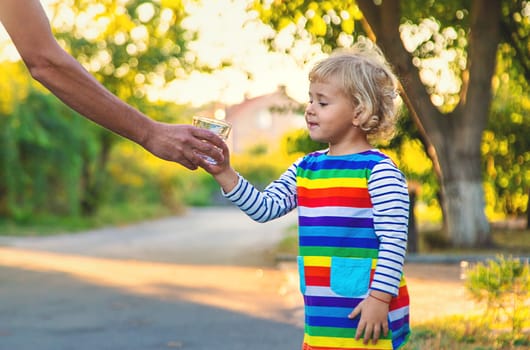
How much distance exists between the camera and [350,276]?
10.1ft

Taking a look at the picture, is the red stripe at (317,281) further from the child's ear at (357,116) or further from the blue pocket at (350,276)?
the child's ear at (357,116)

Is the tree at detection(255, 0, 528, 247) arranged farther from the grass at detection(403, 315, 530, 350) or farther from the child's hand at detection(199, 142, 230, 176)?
the child's hand at detection(199, 142, 230, 176)

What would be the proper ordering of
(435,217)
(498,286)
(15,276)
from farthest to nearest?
(435,217) < (15,276) < (498,286)

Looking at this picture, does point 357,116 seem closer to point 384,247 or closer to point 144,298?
point 384,247

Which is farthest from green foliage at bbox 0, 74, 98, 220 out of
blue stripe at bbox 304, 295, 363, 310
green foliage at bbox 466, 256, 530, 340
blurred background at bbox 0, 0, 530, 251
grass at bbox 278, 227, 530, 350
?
blue stripe at bbox 304, 295, 363, 310

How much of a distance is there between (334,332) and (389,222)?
1.36 feet

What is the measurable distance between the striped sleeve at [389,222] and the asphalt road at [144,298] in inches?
155

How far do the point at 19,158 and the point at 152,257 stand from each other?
7976 millimetres

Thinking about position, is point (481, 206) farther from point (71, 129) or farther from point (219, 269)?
point (71, 129)

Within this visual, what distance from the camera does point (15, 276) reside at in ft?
38.2

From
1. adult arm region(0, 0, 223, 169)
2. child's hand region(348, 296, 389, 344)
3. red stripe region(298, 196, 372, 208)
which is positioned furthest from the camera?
red stripe region(298, 196, 372, 208)

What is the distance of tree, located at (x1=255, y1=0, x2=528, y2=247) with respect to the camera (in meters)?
13.7

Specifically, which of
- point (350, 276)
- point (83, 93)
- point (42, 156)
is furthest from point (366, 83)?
point (42, 156)

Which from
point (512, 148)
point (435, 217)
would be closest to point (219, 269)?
point (512, 148)
